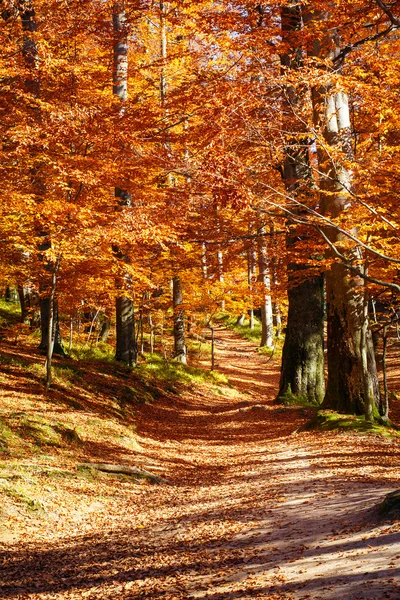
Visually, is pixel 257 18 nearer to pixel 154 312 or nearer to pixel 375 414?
pixel 375 414

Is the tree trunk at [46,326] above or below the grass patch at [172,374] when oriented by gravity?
above

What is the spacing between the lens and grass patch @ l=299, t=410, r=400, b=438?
33.3 ft

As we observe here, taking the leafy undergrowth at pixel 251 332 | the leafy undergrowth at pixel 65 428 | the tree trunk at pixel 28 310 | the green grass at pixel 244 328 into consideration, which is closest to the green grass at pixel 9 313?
the tree trunk at pixel 28 310

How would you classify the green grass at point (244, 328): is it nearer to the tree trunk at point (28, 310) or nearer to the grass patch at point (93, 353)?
the grass patch at point (93, 353)

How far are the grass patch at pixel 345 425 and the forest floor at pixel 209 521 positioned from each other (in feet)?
0.83

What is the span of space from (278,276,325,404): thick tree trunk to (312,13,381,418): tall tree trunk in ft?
8.60

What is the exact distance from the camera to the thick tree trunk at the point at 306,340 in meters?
14.4

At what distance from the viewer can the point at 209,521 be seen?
21.8 ft

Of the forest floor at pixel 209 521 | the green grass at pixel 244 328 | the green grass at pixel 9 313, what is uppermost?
the green grass at pixel 9 313

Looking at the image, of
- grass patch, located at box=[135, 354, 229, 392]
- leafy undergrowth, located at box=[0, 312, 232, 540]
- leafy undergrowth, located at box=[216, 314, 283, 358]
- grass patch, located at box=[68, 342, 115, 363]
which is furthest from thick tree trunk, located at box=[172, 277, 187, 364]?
leafy undergrowth, located at box=[216, 314, 283, 358]

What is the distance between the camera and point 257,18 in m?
12.7

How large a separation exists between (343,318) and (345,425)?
206 centimetres

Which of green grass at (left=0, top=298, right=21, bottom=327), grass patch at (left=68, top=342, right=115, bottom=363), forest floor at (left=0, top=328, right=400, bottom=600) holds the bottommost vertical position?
forest floor at (left=0, top=328, right=400, bottom=600)

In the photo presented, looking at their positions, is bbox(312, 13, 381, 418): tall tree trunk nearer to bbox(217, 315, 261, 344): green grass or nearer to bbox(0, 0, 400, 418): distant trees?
bbox(0, 0, 400, 418): distant trees
